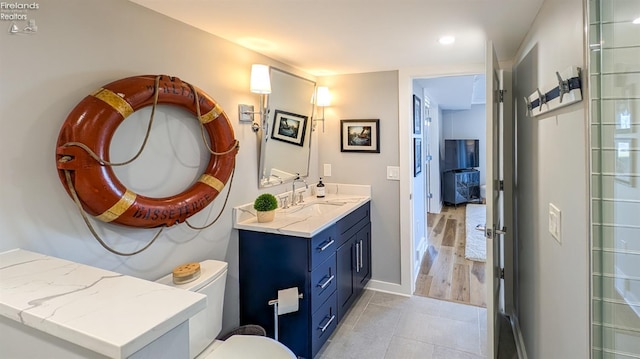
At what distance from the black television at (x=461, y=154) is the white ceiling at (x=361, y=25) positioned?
5.25 meters

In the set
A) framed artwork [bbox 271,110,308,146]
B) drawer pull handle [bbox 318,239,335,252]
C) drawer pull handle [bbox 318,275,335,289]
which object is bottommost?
drawer pull handle [bbox 318,275,335,289]

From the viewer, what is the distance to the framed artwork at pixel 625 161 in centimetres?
80

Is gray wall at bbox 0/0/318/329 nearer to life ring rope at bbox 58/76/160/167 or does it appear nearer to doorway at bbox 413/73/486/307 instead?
life ring rope at bbox 58/76/160/167

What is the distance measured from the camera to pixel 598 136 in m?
0.94

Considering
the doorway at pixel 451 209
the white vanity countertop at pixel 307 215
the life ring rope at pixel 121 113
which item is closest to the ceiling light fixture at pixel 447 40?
the doorway at pixel 451 209

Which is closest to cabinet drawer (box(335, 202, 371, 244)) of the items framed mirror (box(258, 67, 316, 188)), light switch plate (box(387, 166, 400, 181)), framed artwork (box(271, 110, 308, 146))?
light switch plate (box(387, 166, 400, 181))

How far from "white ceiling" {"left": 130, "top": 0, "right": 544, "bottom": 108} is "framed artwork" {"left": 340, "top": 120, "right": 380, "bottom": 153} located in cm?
69

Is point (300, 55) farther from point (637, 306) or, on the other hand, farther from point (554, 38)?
point (637, 306)

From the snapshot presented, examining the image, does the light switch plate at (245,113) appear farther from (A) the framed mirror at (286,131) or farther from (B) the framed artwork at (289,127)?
(B) the framed artwork at (289,127)

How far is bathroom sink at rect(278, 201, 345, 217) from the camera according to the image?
2.70 meters

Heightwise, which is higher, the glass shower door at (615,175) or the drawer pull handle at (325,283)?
the glass shower door at (615,175)

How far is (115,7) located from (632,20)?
6.05 feet

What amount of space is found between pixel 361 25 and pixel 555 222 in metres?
1.39

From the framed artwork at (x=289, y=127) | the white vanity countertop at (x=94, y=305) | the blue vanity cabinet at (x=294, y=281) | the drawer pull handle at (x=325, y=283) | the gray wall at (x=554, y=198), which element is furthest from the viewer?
the framed artwork at (x=289, y=127)
